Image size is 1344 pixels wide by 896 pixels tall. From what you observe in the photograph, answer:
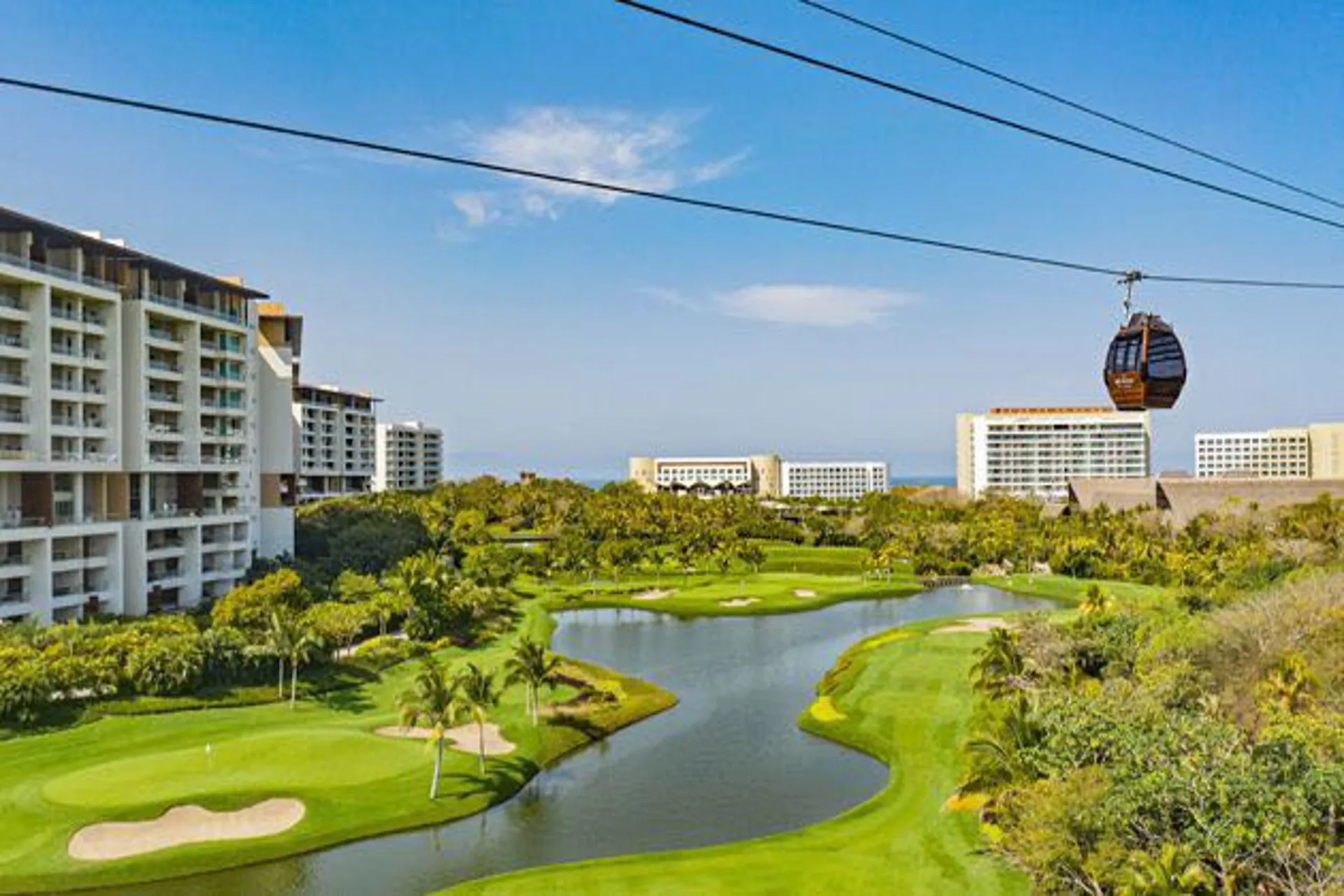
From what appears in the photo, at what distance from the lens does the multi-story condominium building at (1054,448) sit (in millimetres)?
182875

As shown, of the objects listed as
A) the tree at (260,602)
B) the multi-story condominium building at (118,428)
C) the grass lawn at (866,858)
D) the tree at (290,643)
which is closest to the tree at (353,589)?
the tree at (260,602)

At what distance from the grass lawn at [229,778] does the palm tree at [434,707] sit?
1.30m

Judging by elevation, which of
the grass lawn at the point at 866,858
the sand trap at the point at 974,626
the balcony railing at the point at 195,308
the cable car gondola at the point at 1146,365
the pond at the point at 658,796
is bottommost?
the pond at the point at 658,796

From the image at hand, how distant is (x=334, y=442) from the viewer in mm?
139125

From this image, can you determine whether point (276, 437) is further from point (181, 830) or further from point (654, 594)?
point (181, 830)

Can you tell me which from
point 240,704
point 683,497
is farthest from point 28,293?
point 683,497

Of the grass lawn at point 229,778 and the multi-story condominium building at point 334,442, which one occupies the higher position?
the multi-story condominium building at point 334,442

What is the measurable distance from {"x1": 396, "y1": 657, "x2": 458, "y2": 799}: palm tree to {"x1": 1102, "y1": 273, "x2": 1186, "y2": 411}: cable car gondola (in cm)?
2448

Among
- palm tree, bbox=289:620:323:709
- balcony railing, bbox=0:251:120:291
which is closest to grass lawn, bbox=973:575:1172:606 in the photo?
palm tree, bbox=289:620:323:709

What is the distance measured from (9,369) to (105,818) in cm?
3257

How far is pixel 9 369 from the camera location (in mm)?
50469

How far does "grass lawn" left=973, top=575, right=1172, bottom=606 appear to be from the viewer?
81.5 metres

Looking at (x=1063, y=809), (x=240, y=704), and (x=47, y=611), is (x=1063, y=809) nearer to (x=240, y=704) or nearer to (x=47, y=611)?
(x=240, y=704)

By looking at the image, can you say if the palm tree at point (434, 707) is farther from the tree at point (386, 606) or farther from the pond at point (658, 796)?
the tree at point (386, 606)
